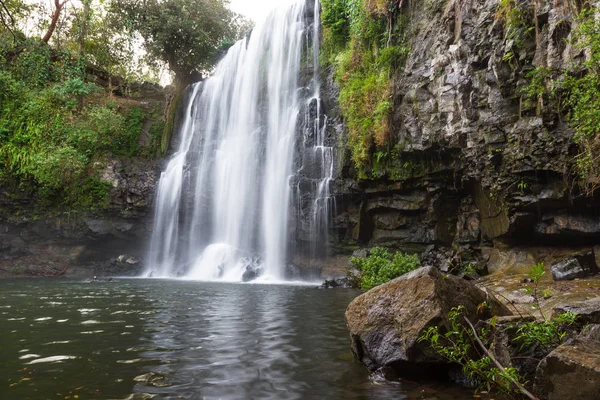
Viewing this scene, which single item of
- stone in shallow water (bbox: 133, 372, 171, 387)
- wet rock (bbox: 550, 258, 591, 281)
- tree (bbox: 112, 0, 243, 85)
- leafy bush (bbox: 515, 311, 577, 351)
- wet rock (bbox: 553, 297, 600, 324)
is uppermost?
tree (bbox: 112, 0, 243, 85)

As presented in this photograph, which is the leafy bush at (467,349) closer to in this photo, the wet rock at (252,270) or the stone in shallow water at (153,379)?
the stone in shallow water at (153,379)

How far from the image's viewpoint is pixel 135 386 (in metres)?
4.35

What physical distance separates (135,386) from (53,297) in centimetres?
862

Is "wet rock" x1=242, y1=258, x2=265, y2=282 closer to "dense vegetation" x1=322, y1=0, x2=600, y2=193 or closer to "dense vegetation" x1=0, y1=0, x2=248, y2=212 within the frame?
"dense vegetation" x1=322, y1=0, x2=600, y2=193

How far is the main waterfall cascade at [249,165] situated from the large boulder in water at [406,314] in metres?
12.4

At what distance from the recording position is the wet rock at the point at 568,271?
8906 millimetres

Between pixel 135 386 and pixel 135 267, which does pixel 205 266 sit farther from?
pixel 135 386

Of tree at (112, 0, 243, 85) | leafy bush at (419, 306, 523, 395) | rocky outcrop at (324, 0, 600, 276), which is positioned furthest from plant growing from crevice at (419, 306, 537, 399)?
tree at (112, 0, 243, 85)

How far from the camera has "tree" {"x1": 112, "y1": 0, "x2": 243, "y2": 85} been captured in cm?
2735

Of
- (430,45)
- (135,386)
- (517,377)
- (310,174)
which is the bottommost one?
(135,386)

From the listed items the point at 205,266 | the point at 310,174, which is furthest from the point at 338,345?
the point at 205,266

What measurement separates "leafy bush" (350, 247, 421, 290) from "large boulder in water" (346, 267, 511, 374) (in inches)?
283

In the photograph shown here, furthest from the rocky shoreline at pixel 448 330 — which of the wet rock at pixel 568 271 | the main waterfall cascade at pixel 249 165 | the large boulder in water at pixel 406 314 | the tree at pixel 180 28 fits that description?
the tree at pixel 180 28

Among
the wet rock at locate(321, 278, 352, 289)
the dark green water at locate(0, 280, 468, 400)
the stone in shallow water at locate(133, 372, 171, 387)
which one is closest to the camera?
the dark green water at locate(0, 280, 468, 400)
